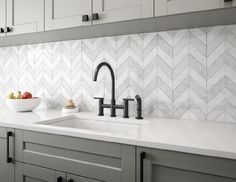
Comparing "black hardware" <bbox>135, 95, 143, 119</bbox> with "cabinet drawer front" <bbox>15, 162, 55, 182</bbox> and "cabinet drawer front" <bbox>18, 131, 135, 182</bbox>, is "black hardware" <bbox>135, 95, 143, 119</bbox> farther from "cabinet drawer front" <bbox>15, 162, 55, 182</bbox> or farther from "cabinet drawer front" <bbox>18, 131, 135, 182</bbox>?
"cabinet drawer front" <bbox>15, 162, 55, 182</bbox>

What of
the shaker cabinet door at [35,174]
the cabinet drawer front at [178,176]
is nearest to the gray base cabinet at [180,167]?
the cabinet drawer front at [178,176]

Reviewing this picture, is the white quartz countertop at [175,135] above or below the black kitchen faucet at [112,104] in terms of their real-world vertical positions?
below

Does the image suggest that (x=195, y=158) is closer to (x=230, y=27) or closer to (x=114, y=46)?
(x=230, y=27)

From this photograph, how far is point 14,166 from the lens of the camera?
5.08 feet

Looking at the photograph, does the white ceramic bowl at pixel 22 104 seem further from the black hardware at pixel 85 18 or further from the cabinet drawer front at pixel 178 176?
the cabinet drawer front at pixel 178 176

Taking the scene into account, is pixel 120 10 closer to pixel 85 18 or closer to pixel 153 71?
pixel 85 18

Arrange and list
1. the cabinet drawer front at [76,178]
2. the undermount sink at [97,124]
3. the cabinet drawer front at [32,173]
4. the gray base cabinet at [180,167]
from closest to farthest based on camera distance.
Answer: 1. the gray base cabinet at [180,167]
2. the cabinet drawer front at [76,178]
3. the cabinet drawer front at [32,173]
4. the undermount sink at [97,124]

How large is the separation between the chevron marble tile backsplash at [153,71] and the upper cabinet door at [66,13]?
15.8 inches

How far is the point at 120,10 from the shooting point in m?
1.44

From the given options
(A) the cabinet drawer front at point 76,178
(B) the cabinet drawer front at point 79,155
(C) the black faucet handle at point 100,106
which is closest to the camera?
(B) the cabinet drawer front at point 79,155

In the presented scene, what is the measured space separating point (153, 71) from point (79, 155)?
32.5 inches

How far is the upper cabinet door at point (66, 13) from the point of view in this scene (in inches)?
61.7

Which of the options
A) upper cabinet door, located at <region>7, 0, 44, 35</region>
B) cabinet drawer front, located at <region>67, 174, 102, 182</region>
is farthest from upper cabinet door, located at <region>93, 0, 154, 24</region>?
cabinet drawer front, located at <region>67, 174, 102, 182</region>

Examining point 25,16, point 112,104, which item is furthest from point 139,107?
point 25,16
